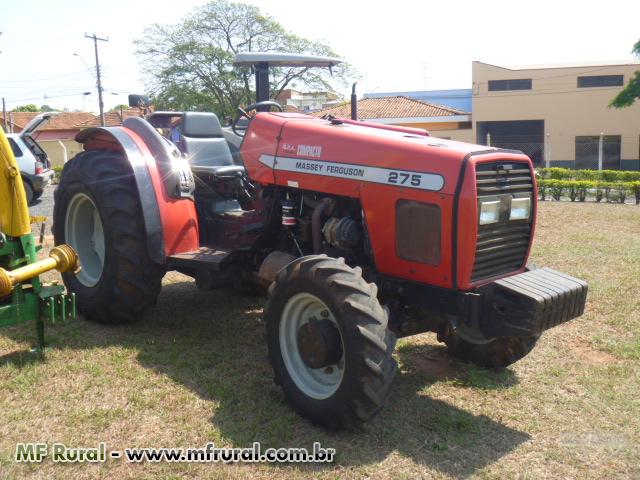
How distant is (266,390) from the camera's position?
3.96 metres

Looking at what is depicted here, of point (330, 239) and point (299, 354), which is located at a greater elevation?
point (330, 239)

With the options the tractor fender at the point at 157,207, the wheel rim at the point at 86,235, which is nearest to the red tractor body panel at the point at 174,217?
the tractor fender at the point at 157,207

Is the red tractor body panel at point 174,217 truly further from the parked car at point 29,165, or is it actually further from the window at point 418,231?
the parked car at point 29,165

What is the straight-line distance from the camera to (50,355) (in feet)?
14.3

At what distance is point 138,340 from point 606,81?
38.0 metres

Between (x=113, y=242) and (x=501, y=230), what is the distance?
9.25 ft

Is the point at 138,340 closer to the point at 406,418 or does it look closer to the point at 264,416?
the point at 264,416

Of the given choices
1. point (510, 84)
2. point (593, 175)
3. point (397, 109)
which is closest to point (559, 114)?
point (510, 84)

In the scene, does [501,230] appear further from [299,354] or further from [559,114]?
[559,114]

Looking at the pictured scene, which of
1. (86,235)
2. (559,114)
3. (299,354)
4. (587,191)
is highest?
(559,114)

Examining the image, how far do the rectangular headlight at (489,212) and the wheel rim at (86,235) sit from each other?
330 cm

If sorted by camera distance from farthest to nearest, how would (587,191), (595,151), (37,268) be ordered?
1. (595,151)
2. (587,191)
3. (37,268)

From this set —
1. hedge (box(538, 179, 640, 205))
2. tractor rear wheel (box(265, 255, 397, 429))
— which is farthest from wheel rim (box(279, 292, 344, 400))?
hedge (box(538, 179, 640, 205))

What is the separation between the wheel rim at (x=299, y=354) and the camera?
11.8 ft
